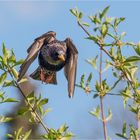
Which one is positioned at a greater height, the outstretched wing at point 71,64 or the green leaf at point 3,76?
the green leaf at point 3,76

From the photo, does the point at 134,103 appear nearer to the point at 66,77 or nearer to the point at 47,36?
the point at 66,77

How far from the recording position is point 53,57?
6.05 metres

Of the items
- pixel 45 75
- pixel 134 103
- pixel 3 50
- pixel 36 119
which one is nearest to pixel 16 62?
pixel 3 50

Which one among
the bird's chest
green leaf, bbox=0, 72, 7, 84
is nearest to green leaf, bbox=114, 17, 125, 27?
green leaf, bbox=0, 72, 7, 84

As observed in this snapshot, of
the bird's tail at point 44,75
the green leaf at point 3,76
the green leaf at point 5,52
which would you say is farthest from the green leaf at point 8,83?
the bird's tail at point 44,75

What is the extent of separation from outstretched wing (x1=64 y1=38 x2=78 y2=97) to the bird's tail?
0.13 m

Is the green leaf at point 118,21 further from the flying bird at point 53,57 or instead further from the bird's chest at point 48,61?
the bird's chest at point 48,61

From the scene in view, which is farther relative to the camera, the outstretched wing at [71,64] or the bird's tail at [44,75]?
the bird's tail at [44,75]

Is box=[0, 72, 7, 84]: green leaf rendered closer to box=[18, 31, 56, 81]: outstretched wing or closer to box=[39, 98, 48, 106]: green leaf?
box=[18, 31, 56, 81]: outstretched wing

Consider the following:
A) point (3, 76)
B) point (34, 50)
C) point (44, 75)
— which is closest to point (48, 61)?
point (44, 75)

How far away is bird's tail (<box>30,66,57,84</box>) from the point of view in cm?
556

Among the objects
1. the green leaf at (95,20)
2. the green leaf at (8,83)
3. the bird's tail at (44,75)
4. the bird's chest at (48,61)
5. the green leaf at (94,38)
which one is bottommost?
the bird's tail at (44,75)

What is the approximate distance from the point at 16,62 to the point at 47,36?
1.63 metres

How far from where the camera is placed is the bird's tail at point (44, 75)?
556 centimetres
